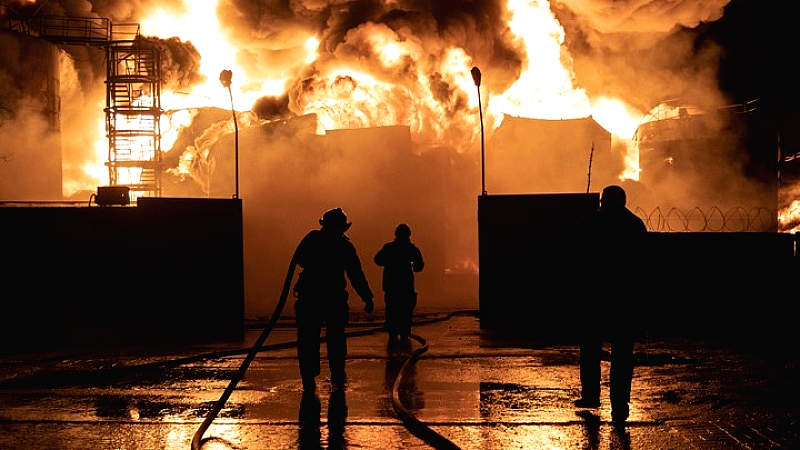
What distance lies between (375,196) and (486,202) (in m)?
11.1

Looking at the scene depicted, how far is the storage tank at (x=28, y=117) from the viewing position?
38.3m

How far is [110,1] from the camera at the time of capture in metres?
40.8

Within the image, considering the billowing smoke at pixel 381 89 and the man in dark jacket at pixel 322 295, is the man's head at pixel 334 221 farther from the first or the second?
the billowing smoke at pixel 381 89

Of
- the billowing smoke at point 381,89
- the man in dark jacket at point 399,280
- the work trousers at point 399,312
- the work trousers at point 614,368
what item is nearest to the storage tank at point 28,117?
the billowing smoke at point 381,89

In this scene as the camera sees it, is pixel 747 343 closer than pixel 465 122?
Yes

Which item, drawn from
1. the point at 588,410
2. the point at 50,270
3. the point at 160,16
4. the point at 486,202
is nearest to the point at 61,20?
the point at 160,16

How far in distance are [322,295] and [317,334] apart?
396 mm

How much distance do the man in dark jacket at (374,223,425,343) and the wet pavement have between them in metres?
0.85

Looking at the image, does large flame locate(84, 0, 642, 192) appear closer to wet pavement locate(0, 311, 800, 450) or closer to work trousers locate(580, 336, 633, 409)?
wet pavement locate(0, 311, 800, 450)

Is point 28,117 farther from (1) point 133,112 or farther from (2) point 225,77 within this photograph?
(2) point 225,77

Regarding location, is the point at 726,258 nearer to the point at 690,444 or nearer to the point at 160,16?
the point at 690,444

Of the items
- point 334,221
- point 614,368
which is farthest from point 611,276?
point 334,221

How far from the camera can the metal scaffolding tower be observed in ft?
125

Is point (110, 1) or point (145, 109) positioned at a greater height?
point (110, 1)
